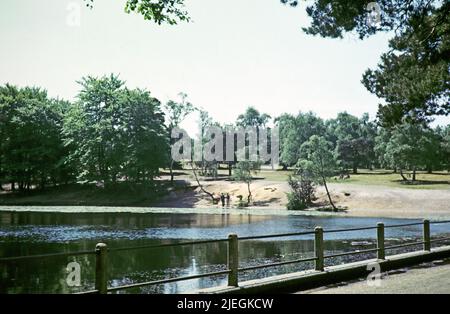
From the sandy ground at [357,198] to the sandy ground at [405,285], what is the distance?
39.4m

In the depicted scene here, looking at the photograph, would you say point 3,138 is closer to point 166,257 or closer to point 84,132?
point 84,132

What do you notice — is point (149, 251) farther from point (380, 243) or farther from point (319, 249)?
point (319, 249)

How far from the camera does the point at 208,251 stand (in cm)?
2681

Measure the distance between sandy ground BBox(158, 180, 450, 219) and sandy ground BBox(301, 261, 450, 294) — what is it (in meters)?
39.4

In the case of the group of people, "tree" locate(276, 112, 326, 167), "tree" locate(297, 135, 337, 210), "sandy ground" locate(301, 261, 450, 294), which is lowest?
the group of people

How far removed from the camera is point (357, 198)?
6209 cm

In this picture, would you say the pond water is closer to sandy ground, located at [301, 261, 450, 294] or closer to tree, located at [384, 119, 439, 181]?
sandy ground, located at [301, 261, 450, 294]

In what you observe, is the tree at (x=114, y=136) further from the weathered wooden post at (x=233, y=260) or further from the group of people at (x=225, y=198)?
the weathered wooden post at (x=233, y=260)

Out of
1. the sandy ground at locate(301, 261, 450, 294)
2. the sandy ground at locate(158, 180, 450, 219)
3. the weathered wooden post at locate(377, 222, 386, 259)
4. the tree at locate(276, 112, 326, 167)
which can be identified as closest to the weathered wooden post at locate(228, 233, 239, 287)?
the sandy ground at locate(301, 261, 450, 294)

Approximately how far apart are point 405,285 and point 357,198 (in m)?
52.8

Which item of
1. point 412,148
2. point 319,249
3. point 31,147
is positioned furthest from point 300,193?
point 319,249

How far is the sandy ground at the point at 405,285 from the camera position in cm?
1024

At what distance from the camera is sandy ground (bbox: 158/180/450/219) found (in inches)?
2179
